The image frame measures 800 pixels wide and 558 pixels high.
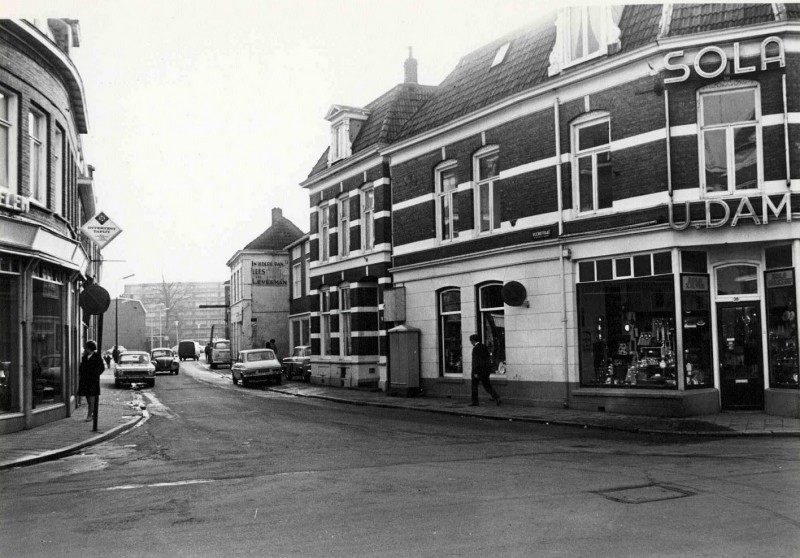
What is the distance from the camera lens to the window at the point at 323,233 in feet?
102

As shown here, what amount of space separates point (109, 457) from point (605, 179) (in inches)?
480

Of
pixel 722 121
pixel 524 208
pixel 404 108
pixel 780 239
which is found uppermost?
pixel 404 108

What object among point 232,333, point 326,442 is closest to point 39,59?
point 326,442

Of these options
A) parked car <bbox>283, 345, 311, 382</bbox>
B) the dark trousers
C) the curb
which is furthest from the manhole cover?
parked car <bbox>283, 345, 311, 382</bbox>

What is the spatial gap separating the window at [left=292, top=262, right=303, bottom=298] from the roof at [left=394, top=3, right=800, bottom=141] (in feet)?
71.6

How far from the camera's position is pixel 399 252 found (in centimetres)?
2473

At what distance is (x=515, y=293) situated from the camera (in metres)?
19.0

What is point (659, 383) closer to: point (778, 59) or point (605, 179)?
point (605, 179)

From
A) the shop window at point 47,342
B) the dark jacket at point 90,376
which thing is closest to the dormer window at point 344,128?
the shop window at point 47,342

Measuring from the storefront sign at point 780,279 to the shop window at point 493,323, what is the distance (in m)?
6.91

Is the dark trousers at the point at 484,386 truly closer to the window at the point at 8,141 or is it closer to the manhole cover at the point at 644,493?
the manhole cover at the point at 644,493

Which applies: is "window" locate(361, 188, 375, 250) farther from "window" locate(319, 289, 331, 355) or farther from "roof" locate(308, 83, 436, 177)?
"window" locate(319, 289, 331, 355)

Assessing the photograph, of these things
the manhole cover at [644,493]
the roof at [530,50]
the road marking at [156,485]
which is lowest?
the road marking at [156,485]

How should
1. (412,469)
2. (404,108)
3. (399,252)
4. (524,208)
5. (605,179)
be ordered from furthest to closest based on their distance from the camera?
(404,108)
(399,252)
(524,208)
(605,179)
(412,469)
